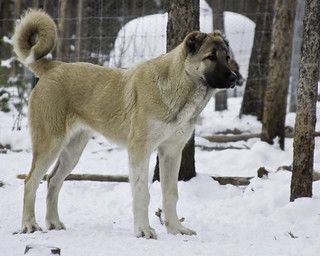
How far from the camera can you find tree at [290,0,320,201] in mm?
5512

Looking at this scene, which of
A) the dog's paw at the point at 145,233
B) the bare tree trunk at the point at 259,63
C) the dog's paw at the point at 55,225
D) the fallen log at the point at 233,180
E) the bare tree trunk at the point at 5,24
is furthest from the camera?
the bare tree trunk at the point at 5,24

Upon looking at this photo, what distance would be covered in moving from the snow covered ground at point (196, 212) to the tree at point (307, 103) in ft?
0.64

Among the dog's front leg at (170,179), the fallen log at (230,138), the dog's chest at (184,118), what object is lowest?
the fallen log at (230,138)

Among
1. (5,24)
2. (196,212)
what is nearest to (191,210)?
(196,212)

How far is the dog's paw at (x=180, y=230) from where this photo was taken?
17.6ft

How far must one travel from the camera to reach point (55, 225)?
5.64 meters

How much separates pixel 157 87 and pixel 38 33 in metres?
1.27

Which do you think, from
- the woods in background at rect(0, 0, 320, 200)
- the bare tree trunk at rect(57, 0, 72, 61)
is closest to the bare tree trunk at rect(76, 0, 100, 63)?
the woods in background at rect(0, 0, 320, 200)

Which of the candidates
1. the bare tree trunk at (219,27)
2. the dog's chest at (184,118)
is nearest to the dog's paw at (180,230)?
the dog's chest at (184,118)

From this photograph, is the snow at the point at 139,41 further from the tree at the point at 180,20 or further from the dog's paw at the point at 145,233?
the dog's paw at the point at 145,233

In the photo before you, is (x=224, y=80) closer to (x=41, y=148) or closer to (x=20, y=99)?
(x=41, y=148)

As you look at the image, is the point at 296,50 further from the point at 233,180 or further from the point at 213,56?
the point at 213,56

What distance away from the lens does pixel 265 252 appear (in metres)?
4.47

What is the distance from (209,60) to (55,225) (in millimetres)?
1935
